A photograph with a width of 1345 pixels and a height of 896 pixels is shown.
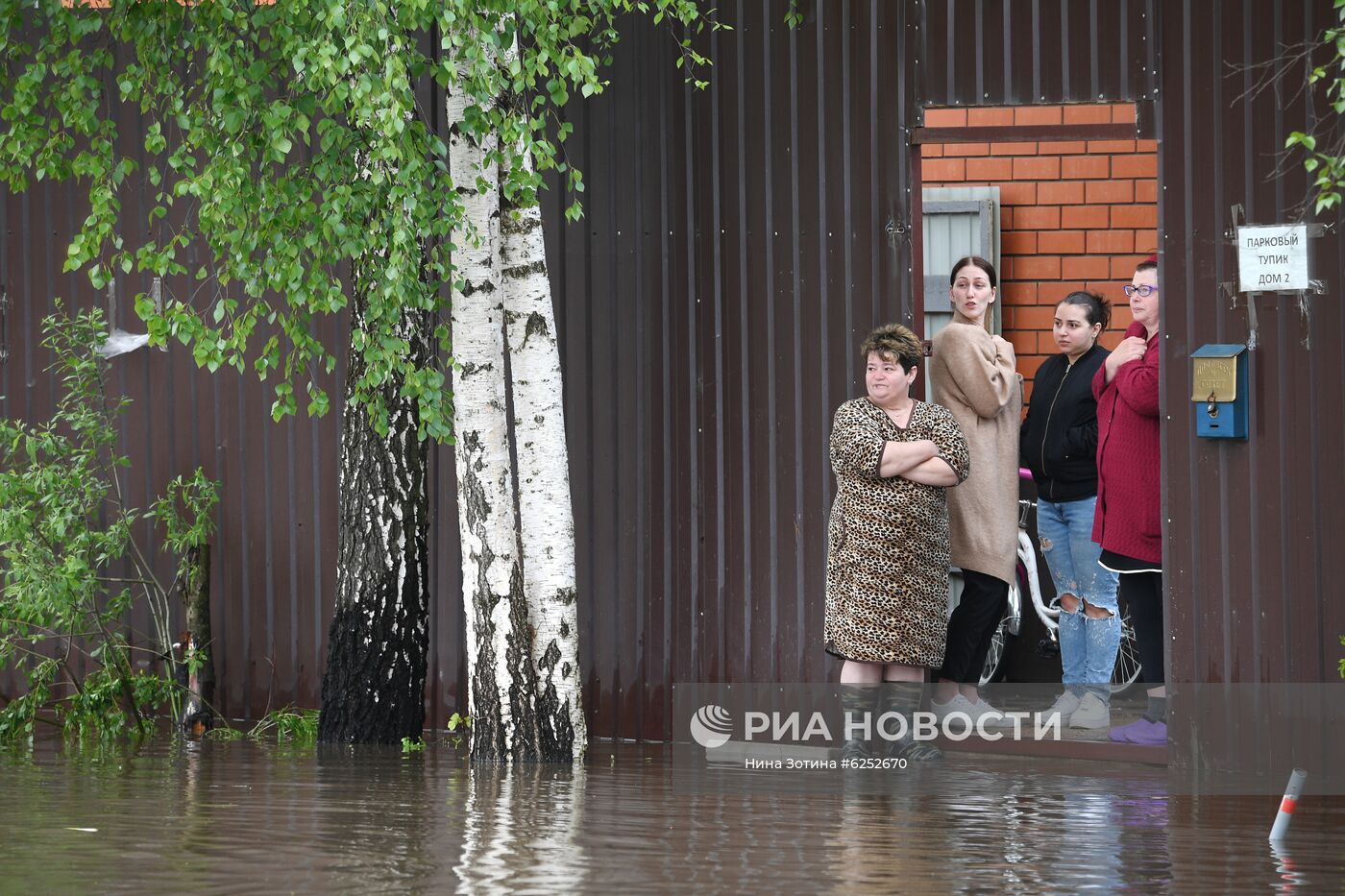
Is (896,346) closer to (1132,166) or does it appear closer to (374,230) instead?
(374,230)

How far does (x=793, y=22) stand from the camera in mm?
8539

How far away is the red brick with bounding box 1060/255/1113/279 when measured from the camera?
1152 centimetres

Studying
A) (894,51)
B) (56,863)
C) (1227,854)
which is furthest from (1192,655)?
(56,863)

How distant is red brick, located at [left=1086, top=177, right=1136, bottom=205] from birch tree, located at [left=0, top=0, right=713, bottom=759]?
3.67 metres

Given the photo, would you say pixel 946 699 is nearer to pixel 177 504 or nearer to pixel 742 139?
pixel 742 139

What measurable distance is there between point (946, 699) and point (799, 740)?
84cm

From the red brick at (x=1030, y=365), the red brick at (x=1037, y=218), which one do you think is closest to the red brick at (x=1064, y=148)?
the red brick at (x=1037, y=218)

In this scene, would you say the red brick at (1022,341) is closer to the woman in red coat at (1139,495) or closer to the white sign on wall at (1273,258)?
the woman in red coat at (1139,495)

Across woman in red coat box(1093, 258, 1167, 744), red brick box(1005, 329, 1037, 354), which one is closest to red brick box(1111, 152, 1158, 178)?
red brick box(1005, 329, 1037, 354)

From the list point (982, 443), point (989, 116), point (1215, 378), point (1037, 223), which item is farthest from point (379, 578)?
point (1037, 223)

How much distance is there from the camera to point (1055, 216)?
11562mm

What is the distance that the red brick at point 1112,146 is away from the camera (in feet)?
37.3

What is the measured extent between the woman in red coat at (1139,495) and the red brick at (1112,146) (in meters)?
3.12

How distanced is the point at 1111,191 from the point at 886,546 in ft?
15.6
